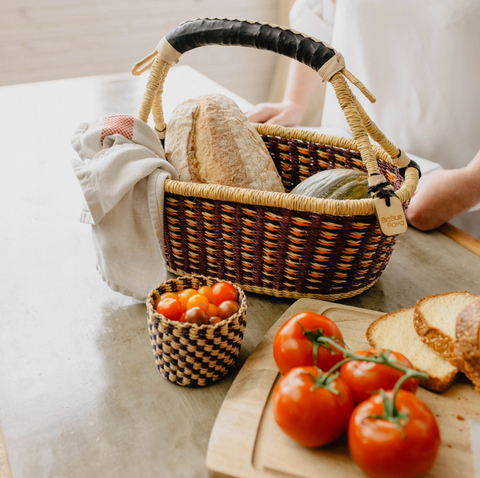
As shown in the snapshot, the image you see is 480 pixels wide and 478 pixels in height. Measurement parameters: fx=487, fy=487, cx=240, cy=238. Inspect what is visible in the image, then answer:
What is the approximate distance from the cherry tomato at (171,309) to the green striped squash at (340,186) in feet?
1.32

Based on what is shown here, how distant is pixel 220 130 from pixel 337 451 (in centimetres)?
73

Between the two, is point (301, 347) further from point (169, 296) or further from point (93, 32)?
point (93, 32)

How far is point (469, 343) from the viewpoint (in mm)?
719

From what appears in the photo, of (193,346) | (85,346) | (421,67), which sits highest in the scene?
(421,67)

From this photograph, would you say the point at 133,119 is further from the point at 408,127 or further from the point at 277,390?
the point at 408,127

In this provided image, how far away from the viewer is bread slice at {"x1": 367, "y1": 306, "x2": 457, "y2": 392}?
74 centimetres

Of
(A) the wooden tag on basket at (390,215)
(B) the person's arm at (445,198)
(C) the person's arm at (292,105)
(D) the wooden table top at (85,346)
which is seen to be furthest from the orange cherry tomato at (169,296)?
(C) the person's arm at (292,105)

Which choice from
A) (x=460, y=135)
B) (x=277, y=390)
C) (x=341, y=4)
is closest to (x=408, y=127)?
(x=460, y=135)

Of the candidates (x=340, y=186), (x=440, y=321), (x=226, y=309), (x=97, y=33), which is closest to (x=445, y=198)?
(x=340, y=186)

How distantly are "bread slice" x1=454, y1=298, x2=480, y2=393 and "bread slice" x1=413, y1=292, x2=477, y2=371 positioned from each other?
0.5 inches

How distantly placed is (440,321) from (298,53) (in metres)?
0.54

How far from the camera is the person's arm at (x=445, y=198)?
1.20 meters

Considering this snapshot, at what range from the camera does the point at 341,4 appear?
5.88 feet

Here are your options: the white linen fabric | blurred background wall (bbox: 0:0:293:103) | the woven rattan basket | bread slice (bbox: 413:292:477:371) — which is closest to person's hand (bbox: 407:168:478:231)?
the woven rattan basket
